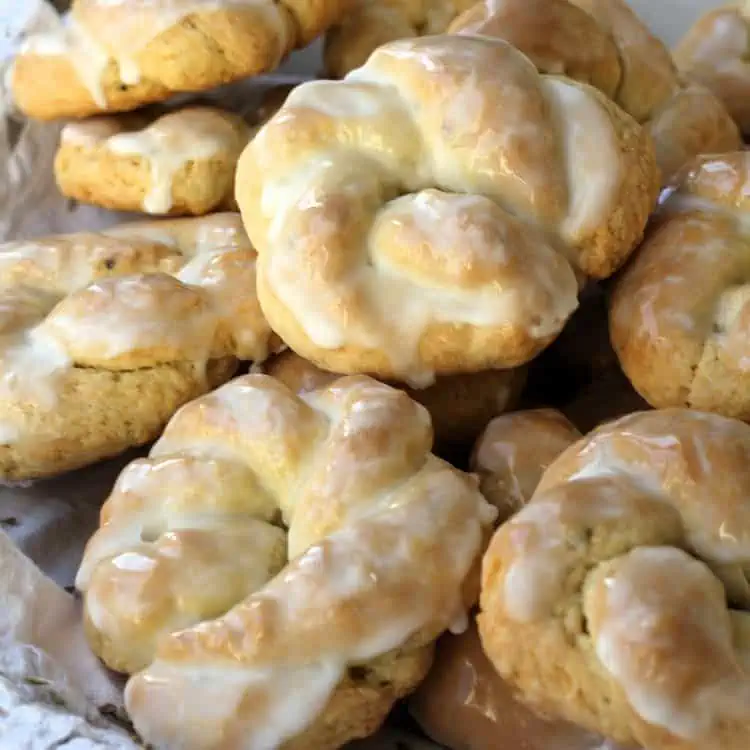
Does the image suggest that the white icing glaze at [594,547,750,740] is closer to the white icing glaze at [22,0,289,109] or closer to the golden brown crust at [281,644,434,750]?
the golden brown crust at [281,644,434,750]

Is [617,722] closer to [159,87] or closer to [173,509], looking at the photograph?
[173,509]

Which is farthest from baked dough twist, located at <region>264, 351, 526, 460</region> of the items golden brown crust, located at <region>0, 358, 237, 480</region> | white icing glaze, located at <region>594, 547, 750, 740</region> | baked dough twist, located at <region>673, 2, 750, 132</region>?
baked dough twist, located at <region>673, 2, 750, 132</region>

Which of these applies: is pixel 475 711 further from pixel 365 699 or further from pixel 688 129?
pixel 688 129

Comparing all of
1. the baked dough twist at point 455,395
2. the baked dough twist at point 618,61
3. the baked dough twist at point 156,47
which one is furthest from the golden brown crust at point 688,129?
the baked dough twist at point 156,47

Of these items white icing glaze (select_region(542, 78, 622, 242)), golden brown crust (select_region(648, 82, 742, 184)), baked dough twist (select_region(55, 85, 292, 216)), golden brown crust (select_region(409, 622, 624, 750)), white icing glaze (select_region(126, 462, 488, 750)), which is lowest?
golden brown crust (select_region(409, 622, 624, 750))

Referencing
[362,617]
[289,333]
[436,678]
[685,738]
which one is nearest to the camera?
[685,738]

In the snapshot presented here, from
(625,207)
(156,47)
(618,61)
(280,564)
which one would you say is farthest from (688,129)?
(280,564)

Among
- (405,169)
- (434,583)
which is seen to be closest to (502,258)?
(405,169)
